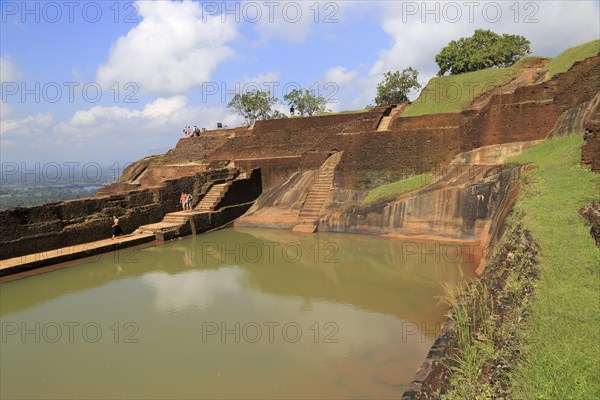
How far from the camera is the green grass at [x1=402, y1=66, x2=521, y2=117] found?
1625cm

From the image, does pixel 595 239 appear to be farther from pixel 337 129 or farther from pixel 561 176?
pixel 337 129

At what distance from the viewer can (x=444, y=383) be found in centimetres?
281

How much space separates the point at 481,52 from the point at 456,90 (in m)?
8.26

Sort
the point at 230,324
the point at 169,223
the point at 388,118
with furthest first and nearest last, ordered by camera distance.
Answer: the point at 388,118 → the point at 169,223 → the point at 230,324

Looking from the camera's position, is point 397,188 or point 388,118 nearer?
point 397,188

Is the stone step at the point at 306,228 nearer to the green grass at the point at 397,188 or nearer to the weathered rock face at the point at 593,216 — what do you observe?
the green grass at the point at 397,188

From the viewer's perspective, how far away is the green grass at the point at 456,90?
16.2m

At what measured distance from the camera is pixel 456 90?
1733 cm

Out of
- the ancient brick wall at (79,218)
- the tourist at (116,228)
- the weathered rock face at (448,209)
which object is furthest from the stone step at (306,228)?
the tourist at (116,228)

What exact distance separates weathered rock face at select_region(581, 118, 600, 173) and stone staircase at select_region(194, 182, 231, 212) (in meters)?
10.4

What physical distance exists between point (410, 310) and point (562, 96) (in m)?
7.71

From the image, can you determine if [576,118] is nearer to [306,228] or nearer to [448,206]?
[448,206]

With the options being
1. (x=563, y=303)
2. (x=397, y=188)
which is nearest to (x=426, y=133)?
(x=397, y=188)

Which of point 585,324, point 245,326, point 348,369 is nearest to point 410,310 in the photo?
point 348,369
